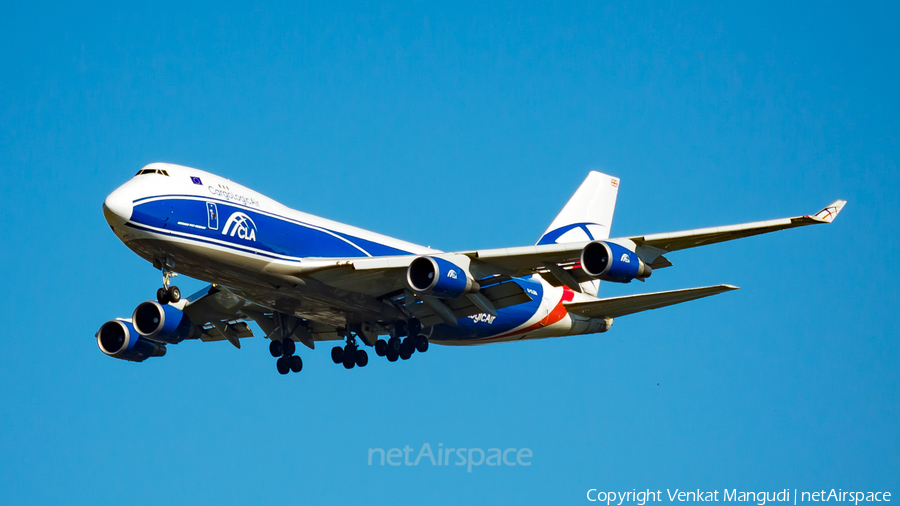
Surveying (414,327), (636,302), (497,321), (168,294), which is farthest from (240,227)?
(636,302)

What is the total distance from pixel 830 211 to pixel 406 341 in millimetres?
16246

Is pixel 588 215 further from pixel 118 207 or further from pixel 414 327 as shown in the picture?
pixel 118 207

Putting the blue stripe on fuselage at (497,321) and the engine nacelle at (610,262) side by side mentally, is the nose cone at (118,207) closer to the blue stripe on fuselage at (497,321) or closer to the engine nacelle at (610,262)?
the blue stripe on fuselage at (497,321)

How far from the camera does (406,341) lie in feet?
123

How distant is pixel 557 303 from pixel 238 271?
14.3 m

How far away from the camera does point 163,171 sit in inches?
1210

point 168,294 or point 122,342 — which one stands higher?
point 122,342

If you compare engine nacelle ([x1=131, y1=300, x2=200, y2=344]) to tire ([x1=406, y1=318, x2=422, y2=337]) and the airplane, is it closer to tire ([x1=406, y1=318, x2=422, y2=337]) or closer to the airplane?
the airplane

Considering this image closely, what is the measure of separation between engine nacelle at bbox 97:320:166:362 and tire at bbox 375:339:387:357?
10034mm

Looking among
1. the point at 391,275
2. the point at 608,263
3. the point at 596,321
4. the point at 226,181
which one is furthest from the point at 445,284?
the point at 596,321

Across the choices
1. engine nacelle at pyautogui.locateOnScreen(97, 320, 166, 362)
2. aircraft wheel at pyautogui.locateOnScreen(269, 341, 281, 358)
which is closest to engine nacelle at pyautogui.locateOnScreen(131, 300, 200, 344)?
engine nacelle at pyautogui.locateOnScreen(97, 320, 166, 362)

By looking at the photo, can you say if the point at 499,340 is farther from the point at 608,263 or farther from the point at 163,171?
the point at 163,171

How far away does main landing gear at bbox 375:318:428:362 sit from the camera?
1475 inches

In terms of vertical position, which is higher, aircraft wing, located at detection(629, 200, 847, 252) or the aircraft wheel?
aircraft wing, located at detection(629, 200, 847, 252)
